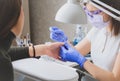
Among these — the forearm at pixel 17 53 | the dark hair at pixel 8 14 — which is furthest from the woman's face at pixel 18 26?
the forearm at pixel 17 53

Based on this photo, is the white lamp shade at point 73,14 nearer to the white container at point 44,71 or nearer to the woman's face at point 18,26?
the white container at point 44,71

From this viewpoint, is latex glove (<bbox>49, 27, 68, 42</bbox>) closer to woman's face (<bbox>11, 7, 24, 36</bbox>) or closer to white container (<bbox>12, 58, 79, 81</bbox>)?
white container (<bbox>12, 58, 79, 81</bbox>)

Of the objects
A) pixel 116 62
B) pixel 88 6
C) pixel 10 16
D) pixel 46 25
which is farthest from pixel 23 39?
pixel 10 16

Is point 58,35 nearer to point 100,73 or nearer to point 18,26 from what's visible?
point 100,73

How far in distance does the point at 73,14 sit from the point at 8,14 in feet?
1.84

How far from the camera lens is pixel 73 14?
1.51 metres

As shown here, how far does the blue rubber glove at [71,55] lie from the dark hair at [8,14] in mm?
583

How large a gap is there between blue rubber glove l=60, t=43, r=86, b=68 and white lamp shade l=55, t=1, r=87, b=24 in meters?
0.20

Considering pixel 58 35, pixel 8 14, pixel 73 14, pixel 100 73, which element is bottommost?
pixel 100 73

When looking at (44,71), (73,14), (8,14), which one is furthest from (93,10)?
(8,14)

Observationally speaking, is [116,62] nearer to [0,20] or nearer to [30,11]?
[0,20]

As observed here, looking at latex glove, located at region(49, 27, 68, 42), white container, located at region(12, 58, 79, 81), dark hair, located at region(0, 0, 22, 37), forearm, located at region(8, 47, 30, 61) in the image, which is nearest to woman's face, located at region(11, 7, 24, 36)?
dark hair, located at region(0, 0, 22, 37)

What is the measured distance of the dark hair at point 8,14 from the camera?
1033mm

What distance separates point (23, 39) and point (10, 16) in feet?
5.96
